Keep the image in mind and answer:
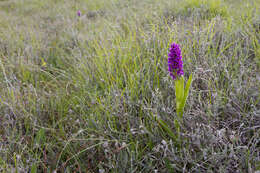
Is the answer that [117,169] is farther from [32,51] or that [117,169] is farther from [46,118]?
[32,51]

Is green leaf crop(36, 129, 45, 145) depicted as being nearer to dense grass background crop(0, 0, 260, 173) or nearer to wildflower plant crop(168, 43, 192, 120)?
dense grass background crop(0, 0, 260, 173)

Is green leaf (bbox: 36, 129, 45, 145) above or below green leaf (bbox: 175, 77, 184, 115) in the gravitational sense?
below

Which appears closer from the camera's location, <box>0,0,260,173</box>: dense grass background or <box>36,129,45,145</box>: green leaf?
<box>0,0,260,173</box>: dense grass background

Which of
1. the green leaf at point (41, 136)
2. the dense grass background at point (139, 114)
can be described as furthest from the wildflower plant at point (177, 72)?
the green leaf at point (41, 136)

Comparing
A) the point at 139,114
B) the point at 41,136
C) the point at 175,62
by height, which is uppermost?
the point at 175,62

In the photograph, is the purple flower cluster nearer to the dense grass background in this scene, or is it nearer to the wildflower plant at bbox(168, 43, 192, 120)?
the wildflower plant at bbox(168, 43, 192, 120)

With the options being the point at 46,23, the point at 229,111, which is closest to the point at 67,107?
the point at 229,111

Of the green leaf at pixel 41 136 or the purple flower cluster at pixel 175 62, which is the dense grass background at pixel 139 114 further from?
the purple flower cluster at pixel 175 62

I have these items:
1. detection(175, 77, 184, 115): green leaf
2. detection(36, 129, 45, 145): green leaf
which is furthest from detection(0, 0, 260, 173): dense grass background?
detection(175, 77, 184, 115): green leaf

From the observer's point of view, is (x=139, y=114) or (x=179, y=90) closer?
(x=179, y=90)

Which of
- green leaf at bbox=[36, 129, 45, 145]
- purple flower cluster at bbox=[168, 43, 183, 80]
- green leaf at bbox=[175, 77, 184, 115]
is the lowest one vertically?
green leaf at bbox=[36, 129, 45, 145]

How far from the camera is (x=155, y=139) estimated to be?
1.23 meters

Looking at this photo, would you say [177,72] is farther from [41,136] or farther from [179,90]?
[41,136]

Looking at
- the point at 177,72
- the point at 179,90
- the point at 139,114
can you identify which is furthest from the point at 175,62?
the point at 139,114
